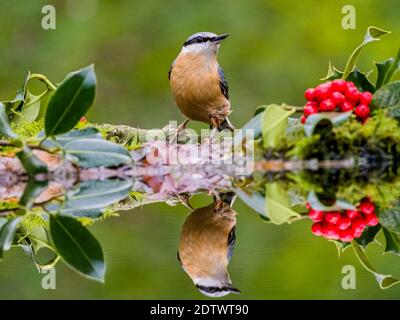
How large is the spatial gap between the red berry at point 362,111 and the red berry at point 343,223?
875 mm

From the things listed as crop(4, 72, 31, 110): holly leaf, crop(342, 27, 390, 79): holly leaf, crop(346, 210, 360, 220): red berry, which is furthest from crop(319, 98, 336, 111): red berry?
crop(4, 72, 31, 110): holly leaf

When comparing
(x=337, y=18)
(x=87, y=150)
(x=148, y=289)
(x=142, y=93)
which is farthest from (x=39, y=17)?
(x=148, y=289)

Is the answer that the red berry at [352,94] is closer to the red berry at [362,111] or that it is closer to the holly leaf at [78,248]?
the red berry at [362,111]

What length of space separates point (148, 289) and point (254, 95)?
541 cm

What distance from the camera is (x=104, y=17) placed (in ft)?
25.0

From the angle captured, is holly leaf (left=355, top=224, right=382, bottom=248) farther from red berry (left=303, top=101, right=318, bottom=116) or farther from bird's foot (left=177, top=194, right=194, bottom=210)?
red berry (left=303, top=101, right=318, bottom=116)

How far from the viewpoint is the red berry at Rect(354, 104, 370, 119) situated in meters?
2.89

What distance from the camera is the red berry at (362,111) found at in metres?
2.89

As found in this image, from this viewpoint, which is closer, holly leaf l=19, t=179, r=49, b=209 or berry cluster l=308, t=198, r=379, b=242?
berry cluster l=308, t=198, r=379, b=242

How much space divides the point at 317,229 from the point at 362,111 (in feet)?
2.89

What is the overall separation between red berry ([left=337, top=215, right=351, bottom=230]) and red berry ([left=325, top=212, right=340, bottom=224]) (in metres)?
0.01

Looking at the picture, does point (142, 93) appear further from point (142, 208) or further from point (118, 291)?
point (118, 291)

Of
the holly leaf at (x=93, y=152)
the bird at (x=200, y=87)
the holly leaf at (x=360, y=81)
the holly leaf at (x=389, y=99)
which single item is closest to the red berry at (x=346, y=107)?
the holly leaf at (x=389, y=99)

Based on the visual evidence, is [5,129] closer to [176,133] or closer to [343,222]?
[176,133]
